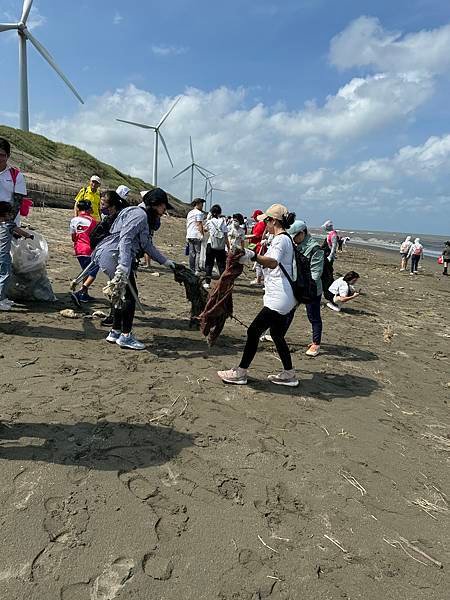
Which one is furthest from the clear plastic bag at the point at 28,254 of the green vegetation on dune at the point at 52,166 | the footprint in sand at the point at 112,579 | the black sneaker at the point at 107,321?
the green vegetation on dune at the point at 52,166

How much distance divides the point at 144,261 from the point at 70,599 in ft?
34.7

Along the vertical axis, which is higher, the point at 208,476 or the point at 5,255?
the point at 5,255

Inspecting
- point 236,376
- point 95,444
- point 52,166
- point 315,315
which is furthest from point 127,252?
point 52,166

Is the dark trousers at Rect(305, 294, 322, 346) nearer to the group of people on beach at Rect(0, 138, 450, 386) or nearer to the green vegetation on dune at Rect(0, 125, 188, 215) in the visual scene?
the group of people on beach at Rect(0, 138, 450, 386)

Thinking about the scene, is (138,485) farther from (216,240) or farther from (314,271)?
(216,240)

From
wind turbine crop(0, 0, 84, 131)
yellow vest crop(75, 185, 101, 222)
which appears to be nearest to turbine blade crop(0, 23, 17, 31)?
wind turbine crop(0, 0, 84, 131)

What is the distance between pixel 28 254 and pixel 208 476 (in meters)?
4.76

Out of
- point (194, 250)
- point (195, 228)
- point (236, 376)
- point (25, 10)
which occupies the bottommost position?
point (236, 376)

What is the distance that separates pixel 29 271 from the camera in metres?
6.41

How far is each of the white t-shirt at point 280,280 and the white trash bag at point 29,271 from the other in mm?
3904

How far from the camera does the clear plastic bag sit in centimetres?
623

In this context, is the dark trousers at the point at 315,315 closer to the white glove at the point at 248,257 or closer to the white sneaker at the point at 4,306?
the white glove at the point at 248,257

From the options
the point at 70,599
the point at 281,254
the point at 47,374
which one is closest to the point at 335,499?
the point at 70,599

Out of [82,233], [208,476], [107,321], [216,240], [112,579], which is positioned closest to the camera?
[112,579]
